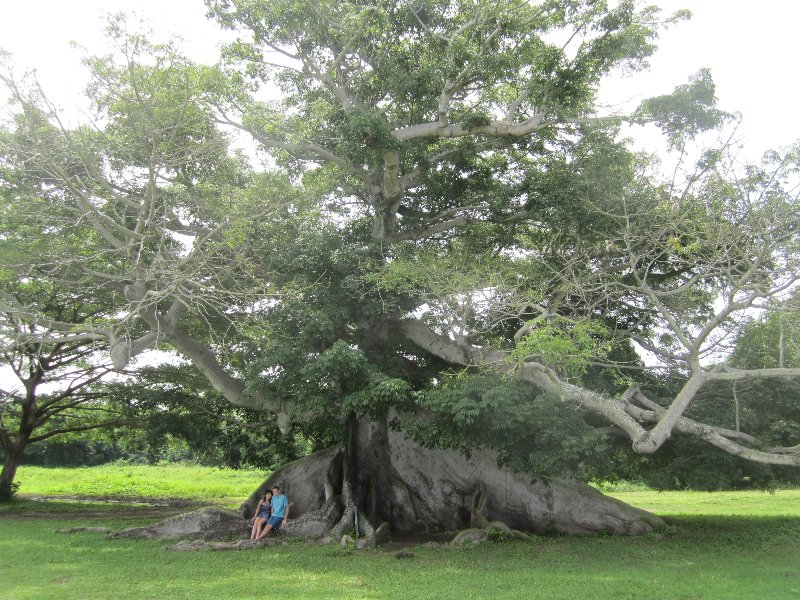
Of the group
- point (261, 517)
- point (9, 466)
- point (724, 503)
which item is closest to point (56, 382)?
point (9, 466)

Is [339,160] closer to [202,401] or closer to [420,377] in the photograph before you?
[420,377]

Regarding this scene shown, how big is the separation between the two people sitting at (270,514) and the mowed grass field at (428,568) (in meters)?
0.98

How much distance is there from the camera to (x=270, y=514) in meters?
11.9

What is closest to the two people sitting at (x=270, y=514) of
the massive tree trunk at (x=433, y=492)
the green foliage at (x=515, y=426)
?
the massive tree trunk at (x=433, y=492)

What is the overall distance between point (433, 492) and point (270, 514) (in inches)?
144

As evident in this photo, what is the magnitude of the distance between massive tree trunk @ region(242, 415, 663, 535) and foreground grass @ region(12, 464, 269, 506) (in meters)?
6.67

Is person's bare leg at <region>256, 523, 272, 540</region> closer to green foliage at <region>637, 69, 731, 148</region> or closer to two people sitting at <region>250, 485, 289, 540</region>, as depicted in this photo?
two people sitting at <region>250, 485, 289, 540</region>

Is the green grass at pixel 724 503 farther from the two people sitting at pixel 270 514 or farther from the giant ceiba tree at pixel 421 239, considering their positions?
the two people sitting at pixel 270 514

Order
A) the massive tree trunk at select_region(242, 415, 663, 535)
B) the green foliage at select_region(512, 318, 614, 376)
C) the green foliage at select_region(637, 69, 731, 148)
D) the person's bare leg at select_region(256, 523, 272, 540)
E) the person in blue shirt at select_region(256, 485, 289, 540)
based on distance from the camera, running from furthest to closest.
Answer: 1. the massive tree trunk at select_region(242, 415, 663, 535)
2. the green foliage at select_region(637, 69, 731, 148)
3. the person in blue shirt at select_region(256, 485, 289, 540)
4. the person's bare leg at select_region(256, 523, 272, 540)
5. the green foliage at select_region(512, 318, 614, 376)

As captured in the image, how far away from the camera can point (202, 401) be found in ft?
54.1

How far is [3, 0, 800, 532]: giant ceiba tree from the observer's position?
33.7 feet

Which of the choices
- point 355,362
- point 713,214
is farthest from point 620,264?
point 355,362

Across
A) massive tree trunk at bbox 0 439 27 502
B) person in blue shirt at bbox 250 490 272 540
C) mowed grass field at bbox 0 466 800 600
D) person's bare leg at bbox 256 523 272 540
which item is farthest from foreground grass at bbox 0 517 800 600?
massive tree trunk at bbox 0 439 27 502

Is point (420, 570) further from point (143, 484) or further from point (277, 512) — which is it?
point (143, 484)
